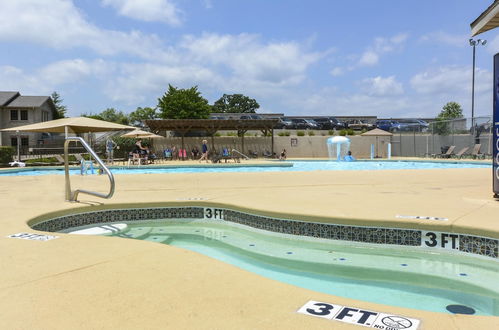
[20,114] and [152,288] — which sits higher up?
[20,114]

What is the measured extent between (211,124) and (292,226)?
19415 millimetres

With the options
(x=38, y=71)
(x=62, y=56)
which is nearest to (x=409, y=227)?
(x=38, y=71)

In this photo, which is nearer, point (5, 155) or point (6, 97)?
point (5, 155)

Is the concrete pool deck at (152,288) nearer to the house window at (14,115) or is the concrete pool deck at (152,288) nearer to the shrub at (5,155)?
the shrub at (5,155)

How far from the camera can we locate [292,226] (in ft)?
16.1

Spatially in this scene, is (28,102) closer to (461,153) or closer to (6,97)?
(6,97)

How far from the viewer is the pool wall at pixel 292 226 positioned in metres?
4.01

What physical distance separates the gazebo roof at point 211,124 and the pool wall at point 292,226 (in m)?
17.7

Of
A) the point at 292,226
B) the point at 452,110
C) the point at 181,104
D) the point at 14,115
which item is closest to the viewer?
the point at 292,226

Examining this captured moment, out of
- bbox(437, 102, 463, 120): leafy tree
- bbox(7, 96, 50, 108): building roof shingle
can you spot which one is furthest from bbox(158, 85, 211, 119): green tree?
bbox(437, 102, 463, 120): leafy tree

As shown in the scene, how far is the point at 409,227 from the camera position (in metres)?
4.22

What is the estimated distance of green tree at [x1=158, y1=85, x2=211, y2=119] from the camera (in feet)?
137

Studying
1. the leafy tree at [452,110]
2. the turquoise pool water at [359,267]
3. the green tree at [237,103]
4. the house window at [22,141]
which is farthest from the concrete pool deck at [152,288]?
the green tree at [237,103]

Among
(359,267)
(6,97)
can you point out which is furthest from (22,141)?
(359,267)
